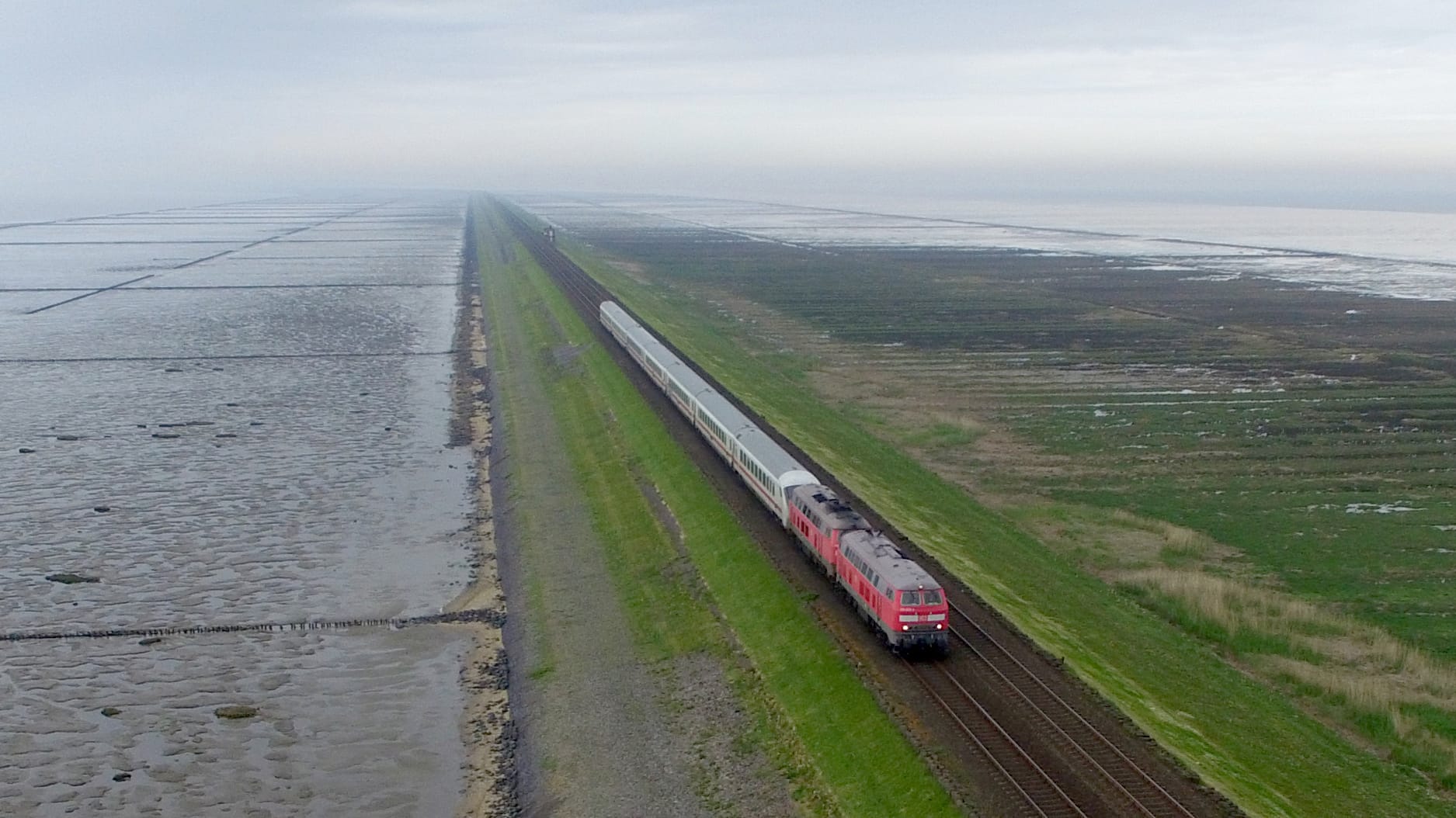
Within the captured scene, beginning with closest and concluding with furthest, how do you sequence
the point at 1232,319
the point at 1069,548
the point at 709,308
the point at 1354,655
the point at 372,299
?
1. the point at 1354,655
2. the point at 1069,548
3. the point at 1232,319
4. the point at 709,308
5. the point at 372,299

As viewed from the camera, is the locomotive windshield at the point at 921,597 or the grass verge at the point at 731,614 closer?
the grass verge at the point at 731,614

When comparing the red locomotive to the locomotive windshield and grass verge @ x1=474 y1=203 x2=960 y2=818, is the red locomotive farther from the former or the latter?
grass verge @ x1=474 y1=203 x2=960 y2=818

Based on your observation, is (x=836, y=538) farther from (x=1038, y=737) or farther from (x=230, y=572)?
(x=230, y=572)

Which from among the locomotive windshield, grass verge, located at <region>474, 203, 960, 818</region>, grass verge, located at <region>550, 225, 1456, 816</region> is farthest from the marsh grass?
grass verge, located at <region>474, 203, 960, 818</region>

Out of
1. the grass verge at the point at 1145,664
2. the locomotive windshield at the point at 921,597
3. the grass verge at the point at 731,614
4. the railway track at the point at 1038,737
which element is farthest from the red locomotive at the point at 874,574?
the grass verge at the point at 1145,664

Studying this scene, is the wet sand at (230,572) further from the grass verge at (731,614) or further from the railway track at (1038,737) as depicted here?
the railway track at (1038,737)

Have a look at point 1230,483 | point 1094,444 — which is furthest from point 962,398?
point 1230,483

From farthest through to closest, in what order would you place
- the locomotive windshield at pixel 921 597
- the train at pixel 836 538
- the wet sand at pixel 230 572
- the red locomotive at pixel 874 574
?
the train at pixel 836 538, the red locomotive at pixel 874 574, the locomotive windshield at pixel 921 597, the wet sand at pixel 230 572

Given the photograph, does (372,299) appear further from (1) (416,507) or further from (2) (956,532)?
(2) (956,532)
